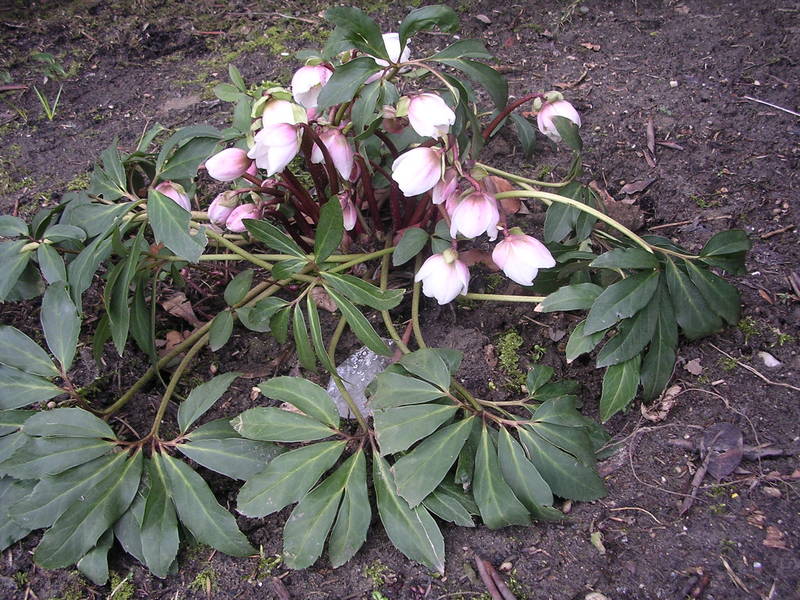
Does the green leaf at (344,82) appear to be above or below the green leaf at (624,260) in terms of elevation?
above

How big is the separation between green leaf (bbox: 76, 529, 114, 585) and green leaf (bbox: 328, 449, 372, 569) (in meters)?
0.35

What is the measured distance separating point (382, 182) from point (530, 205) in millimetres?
404

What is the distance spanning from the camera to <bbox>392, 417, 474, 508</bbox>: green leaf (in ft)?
3.19

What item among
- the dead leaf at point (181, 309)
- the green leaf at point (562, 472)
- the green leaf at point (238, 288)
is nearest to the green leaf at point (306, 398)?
the green leaf at point (238, 288)

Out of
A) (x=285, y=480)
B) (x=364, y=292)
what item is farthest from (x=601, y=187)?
(x=285, y=480)

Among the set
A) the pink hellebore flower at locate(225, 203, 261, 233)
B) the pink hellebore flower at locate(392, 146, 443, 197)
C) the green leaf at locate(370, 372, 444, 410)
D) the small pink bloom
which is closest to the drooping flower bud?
the pink hellebore flower at locate(225, 203, 261, 233)

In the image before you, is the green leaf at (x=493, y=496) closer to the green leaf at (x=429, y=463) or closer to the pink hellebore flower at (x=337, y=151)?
the green leaf at (x=429, y=463)

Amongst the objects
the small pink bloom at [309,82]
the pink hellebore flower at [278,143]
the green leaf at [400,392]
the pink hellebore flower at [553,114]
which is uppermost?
the small pink bloom at [309,82]

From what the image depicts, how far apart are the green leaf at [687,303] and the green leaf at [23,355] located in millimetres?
1076

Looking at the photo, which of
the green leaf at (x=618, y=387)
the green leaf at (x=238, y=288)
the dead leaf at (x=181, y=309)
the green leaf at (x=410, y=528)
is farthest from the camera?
the dead leaf at (x=181, y=309)

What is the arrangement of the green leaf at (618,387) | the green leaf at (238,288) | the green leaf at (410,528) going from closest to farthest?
the green leaf at (410,528), the green leaf at (618,387), the green leaf at (238,288)

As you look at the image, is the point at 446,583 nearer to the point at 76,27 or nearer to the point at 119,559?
the point at 119,559

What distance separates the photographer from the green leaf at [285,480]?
0.98 m

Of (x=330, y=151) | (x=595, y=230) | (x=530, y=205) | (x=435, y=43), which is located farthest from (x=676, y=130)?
(x=330, y=151)
